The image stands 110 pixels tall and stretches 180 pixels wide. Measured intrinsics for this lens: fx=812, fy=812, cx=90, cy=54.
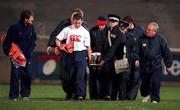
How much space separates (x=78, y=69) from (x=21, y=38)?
132 cm

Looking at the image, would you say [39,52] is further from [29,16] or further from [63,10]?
[29,16]

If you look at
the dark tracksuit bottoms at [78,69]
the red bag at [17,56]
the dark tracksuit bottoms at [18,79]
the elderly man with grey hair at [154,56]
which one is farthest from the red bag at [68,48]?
the elderly man with grey hair at [154,56]

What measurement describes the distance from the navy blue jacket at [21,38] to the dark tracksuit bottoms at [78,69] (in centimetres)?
87

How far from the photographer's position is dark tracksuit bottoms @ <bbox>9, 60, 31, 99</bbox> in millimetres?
16328

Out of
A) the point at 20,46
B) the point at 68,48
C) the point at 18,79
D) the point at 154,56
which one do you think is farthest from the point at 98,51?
the point at 18,79

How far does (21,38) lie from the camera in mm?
16359

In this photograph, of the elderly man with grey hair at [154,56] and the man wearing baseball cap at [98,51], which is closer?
the elderly man with grey hair at [154,56]

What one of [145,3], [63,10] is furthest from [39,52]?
[145,3]

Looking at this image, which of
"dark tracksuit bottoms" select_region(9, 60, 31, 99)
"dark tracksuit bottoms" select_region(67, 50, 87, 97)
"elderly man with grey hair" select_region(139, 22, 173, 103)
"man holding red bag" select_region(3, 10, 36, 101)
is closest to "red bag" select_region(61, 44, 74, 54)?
"dark tracksuit bottoms" select_region(67, 50, 87, 97)

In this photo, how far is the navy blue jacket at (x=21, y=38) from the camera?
53.3ft

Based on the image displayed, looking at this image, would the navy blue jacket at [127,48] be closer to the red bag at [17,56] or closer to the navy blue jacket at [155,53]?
the navy blue jacket at [155,53]

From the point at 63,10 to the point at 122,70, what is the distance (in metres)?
12.0

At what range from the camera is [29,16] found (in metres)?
16.2

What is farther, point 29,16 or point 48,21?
point 48,21
